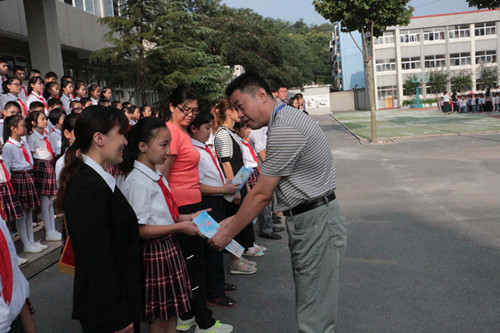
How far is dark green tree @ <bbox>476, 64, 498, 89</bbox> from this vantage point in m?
49.6

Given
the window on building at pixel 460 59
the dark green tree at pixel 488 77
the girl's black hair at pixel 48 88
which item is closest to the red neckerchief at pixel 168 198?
the girl's black hair at pixel 48 88

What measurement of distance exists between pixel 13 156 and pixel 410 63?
5468 cm

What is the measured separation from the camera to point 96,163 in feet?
7.40

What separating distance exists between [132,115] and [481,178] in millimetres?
7185

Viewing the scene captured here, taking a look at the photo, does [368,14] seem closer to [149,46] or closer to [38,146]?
[149,46]

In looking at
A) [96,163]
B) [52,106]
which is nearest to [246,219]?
[96,163]

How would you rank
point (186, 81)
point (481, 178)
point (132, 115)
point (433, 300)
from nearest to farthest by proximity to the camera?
point (433, 300) → point (481, 178) → point (132, 115) → point (186, 81)

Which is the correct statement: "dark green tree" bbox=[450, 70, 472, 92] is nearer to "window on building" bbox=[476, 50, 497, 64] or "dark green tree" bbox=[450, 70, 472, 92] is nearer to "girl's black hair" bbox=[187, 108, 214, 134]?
"window on building" bbox=[476, 50, 497, 64]

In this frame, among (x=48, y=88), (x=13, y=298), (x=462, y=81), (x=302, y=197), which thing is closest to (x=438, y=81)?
(x=462, y=81)

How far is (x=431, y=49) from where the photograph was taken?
176 feet

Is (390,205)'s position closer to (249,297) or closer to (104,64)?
(249,297)

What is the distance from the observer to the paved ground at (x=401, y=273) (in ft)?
11.9

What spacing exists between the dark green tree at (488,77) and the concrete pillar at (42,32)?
4888 centimetres

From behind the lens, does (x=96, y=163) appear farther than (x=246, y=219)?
No
